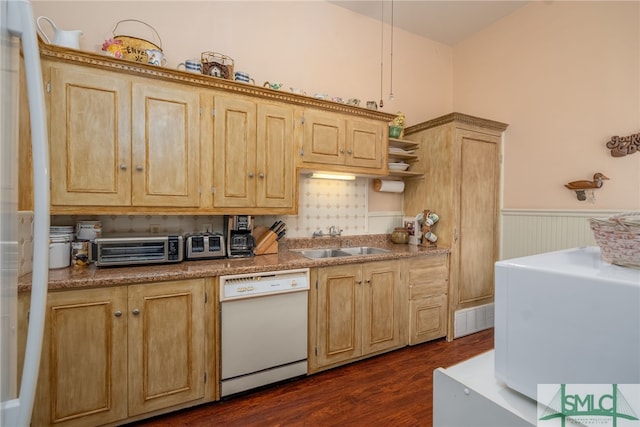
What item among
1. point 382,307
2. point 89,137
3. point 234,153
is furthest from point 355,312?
point 89,137

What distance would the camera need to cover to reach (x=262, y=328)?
6.85ft

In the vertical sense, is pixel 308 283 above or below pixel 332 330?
above

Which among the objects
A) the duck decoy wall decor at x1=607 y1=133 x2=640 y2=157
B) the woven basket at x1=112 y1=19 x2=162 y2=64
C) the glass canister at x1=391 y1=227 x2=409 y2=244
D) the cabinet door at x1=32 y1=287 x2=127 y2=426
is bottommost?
the cabinet door at x1=32 y1=287 x2=127 y2=426

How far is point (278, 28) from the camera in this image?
285 centimetres

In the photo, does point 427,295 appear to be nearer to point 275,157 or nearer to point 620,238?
point 275,157

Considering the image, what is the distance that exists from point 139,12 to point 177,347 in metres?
2.44

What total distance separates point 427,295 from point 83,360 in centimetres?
257

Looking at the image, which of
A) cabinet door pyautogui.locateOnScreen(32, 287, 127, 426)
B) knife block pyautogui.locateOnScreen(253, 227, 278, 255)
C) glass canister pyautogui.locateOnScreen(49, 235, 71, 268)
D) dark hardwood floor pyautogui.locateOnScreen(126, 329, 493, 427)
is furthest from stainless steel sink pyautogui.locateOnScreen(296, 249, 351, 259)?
glass canister pyautogui.locateOnScreen(49, 235, 71, 268)

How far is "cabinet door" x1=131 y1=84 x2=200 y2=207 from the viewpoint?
197 centimetres

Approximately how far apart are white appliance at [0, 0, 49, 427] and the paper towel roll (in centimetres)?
282

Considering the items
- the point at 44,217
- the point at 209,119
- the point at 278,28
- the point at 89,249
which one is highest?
the point at 278,28

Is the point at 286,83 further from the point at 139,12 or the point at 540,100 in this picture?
the point at 540,100

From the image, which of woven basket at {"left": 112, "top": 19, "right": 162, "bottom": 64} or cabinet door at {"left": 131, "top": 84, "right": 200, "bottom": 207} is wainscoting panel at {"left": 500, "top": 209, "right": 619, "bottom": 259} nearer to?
cabinet door at {"left": 131, "top": 84, "right": 200, "bottom": 207}

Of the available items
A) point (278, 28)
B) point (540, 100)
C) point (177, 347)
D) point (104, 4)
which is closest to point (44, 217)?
point (177, 347)
